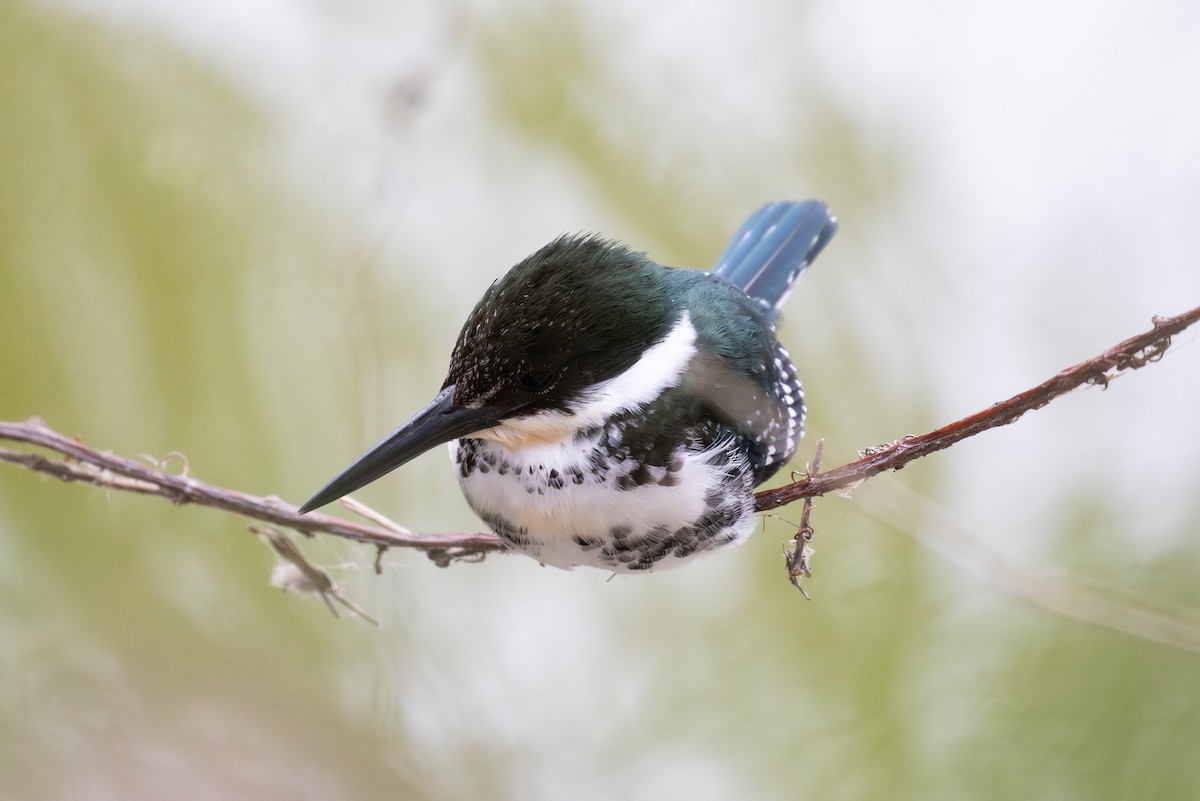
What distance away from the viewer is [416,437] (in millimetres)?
1284

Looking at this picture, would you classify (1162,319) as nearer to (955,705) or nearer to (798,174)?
(955,705)

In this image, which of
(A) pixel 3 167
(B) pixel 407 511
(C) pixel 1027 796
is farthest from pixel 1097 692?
(A) pixel 3 167

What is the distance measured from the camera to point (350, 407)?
7.84 ft

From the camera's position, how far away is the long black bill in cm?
127

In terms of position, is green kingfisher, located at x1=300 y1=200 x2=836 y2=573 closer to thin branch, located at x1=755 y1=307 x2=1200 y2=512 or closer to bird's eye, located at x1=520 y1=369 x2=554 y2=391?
bird's eye, located at x1=520 y1=369 x2=554 y2=391

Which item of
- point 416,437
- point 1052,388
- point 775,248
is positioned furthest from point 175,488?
point 775,248

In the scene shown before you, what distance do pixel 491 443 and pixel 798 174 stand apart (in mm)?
1324

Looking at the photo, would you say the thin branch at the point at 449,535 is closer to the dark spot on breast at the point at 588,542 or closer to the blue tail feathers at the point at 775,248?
the dark spot on breast at the point at 588,542

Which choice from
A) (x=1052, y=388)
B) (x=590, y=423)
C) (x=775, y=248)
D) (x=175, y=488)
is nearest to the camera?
(x=1052, y=388)

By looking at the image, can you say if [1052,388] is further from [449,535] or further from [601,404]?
[449,535]

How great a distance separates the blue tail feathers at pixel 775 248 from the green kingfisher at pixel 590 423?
0.49 m

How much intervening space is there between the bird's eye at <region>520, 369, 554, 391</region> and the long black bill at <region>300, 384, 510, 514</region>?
41 mm

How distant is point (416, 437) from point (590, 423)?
213 millimetres

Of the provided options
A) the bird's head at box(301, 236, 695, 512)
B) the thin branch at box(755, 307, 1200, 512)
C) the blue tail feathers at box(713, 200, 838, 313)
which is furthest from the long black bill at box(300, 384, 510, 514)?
the blue tail feathers at box(713, 200, 838, 313)
